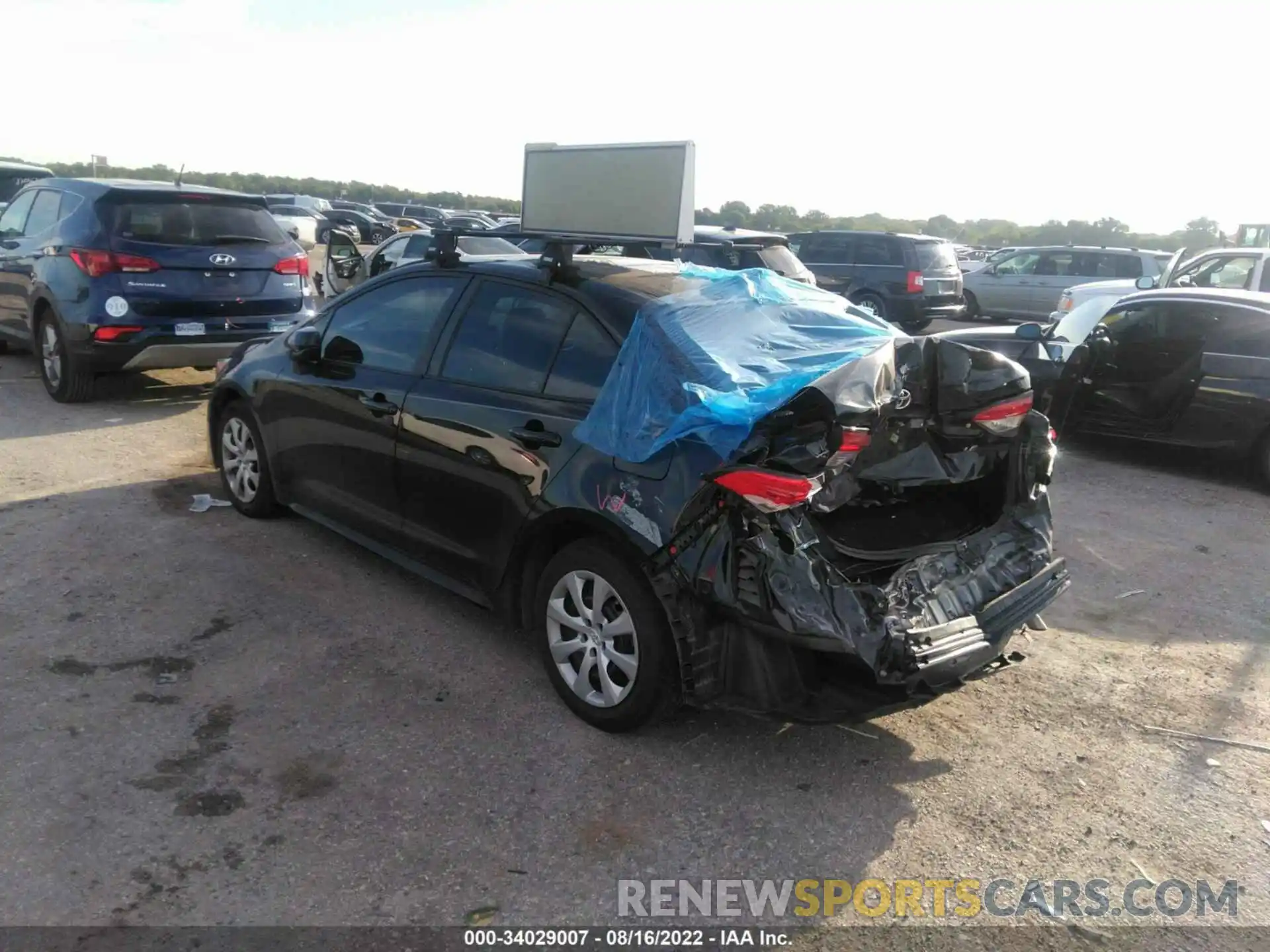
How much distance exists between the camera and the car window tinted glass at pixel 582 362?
12.4ft

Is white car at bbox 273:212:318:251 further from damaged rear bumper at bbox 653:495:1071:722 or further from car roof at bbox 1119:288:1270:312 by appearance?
damaged rear bumper at bbox 653:495:1071:722

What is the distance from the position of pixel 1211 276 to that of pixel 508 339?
1189 centimetres

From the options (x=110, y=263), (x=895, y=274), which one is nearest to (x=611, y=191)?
(x=110, y=263)

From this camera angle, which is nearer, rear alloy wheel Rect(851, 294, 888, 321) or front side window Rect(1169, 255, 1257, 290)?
front side window Rect(1169, 255, 1257, 290)

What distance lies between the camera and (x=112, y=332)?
8.03m

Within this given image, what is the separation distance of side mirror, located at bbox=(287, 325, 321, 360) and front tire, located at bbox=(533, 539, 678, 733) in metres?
2.03

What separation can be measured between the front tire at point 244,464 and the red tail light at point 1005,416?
12.6 ft

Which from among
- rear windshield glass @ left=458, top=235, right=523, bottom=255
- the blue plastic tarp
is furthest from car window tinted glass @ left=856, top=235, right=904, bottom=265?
the blue plastic tarp

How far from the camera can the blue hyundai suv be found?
8.05 metres

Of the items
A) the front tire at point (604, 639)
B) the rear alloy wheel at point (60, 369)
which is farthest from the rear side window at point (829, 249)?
the front tire at point (604, 639)

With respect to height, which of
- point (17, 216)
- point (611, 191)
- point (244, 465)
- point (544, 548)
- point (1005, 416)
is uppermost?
point (611, 191)

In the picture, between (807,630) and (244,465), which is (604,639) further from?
(244,465)

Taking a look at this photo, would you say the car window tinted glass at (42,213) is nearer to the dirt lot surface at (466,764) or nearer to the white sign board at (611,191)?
the dirt lot surface at (466,764)

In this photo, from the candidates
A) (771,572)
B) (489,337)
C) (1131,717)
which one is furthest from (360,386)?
(1131,717)
